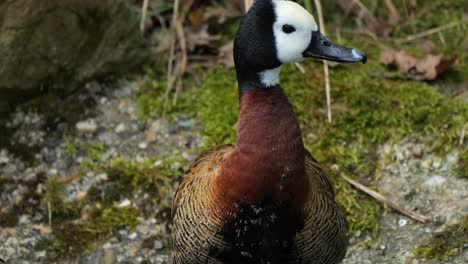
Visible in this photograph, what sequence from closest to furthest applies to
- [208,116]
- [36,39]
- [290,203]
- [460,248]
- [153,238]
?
[290,203]
[460,248]
[153,238]
[36,39]
[208,116]

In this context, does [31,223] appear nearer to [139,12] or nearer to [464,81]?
[139,12]

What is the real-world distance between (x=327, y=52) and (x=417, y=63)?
1.89 meters

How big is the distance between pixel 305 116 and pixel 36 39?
1.60 m

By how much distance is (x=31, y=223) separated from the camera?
165 inches

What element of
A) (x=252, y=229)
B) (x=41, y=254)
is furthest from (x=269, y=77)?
(x=41, y=254)

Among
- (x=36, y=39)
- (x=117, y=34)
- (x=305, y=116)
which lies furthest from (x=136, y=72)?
(x=305, y=116)

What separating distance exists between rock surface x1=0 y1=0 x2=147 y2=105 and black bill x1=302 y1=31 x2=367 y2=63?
1.91 metres

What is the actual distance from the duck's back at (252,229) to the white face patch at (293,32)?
1.55 ft

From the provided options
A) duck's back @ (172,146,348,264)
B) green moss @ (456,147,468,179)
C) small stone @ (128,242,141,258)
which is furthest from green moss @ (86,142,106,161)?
green moss @ (456,147,468,179)

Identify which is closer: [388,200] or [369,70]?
[388,200]

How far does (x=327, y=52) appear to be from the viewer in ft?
10.3

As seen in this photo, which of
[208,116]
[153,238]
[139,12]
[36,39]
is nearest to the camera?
[153,238]

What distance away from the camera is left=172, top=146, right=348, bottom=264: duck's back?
10.3 ft

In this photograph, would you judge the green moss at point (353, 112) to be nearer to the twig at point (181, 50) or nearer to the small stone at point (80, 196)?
the twig at point (181, 50)
